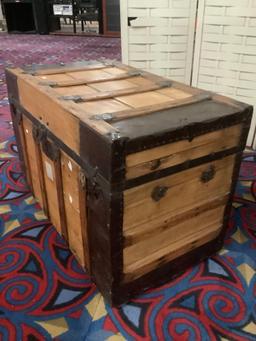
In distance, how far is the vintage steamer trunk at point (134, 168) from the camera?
100cm

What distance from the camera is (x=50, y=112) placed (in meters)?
1.25

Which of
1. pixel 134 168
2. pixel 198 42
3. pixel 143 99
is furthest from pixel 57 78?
pixel 198 42

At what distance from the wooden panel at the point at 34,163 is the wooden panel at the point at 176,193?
63 centimetres

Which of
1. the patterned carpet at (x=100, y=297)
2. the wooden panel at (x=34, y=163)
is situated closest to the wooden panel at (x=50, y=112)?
the wooden panel at (x=34, y=163)

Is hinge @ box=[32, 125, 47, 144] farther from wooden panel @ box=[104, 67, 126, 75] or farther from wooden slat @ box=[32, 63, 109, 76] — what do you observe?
wooden panel @ box=[104, 67, 126, 75]

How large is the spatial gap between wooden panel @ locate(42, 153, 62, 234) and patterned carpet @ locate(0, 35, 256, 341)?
9 cm

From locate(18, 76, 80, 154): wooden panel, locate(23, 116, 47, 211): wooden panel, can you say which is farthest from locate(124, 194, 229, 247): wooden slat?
locate(23, 116, 47, 211): wooden panel

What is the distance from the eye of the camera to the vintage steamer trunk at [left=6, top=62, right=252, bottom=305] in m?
1.00

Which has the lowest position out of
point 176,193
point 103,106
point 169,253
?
point 169,253

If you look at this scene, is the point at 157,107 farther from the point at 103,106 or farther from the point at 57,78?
the point at 57,78

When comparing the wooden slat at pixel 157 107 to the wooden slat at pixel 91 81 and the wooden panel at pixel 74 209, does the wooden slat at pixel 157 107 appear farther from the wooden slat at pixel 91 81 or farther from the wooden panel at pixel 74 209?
the wooden slat at pixel 91 81

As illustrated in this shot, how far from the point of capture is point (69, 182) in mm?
1261

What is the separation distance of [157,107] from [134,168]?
11.0 inches

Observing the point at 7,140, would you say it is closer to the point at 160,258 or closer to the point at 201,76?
the point at 201,76
